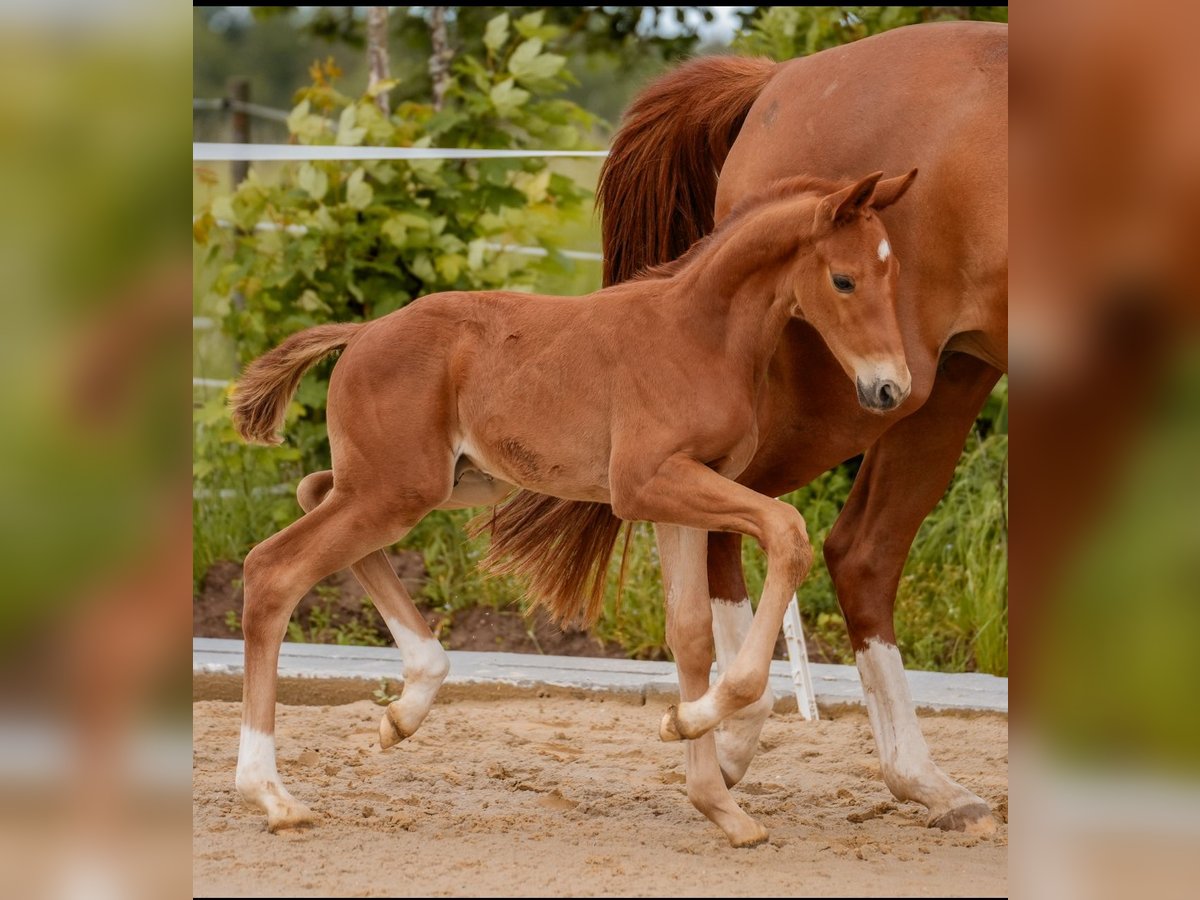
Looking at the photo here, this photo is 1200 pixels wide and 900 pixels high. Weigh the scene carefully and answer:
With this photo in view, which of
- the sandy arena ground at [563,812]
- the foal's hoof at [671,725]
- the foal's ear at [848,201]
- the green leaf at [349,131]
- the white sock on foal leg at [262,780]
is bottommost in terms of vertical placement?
the sandy arena ground at [563,812]

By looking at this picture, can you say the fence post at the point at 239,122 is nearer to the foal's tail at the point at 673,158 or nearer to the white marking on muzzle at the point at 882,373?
the foal's tail at the point at 673,158

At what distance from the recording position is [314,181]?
6.31m

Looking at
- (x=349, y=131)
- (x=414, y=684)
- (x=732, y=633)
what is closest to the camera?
(x=414, y=684)

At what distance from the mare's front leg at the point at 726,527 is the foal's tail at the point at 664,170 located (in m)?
0.86

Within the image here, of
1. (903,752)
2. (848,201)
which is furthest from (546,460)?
(903,752)

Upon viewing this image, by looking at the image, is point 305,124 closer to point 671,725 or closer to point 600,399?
point 600,399

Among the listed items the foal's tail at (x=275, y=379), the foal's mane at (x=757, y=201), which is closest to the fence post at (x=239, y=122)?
the foal's tail at (x=275, y=379)

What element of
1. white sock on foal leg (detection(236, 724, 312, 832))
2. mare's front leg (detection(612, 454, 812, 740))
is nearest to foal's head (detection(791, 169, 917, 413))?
mare's front leg (detection(612, 454, 812, 740))

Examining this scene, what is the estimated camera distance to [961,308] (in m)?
3.30

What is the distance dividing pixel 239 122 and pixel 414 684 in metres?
6.42

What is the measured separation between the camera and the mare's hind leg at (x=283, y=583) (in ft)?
10.6

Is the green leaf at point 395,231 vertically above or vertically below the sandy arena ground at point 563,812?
above

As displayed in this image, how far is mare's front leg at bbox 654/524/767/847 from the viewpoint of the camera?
3.23 m
